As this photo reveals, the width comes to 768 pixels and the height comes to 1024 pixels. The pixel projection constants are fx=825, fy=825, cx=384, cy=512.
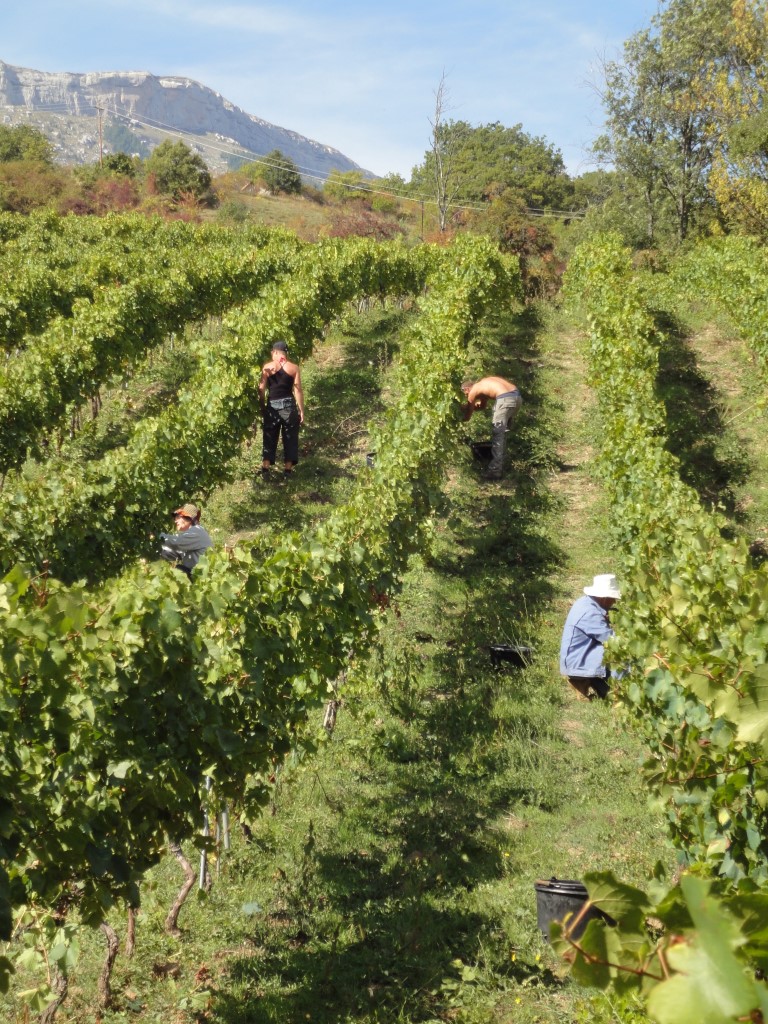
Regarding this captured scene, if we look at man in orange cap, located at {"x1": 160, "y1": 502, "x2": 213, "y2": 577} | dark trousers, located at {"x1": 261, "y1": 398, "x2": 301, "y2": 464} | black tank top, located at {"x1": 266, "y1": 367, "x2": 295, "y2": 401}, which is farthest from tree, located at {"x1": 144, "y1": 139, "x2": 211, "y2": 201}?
man in orange cap, located at {"x1": 160, "y1": 502, "x2": 213, "y2": 577}

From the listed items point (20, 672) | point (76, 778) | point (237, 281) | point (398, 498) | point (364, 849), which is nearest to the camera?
point (20, 672)

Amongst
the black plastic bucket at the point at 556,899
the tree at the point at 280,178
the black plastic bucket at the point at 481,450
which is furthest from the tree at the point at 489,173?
the black plastic bucket at the point at 556,899

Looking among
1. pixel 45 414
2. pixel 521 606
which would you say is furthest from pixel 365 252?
pixel 521 606

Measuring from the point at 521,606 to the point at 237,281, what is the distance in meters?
14.3

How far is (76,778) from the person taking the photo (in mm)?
3334

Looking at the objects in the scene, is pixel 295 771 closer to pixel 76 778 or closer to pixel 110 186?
pixel 76 778

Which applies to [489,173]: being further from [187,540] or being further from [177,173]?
[187,540]

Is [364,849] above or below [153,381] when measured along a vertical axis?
below

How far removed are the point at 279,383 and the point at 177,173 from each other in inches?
1994

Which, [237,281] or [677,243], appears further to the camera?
[677,243]

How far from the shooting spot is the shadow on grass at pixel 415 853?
3959 mm

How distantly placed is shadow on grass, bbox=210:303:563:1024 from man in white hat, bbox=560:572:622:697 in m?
0.45

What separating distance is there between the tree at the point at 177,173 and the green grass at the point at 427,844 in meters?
52.1

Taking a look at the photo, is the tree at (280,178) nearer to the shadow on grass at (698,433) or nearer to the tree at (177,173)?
the tree at (177,173)
